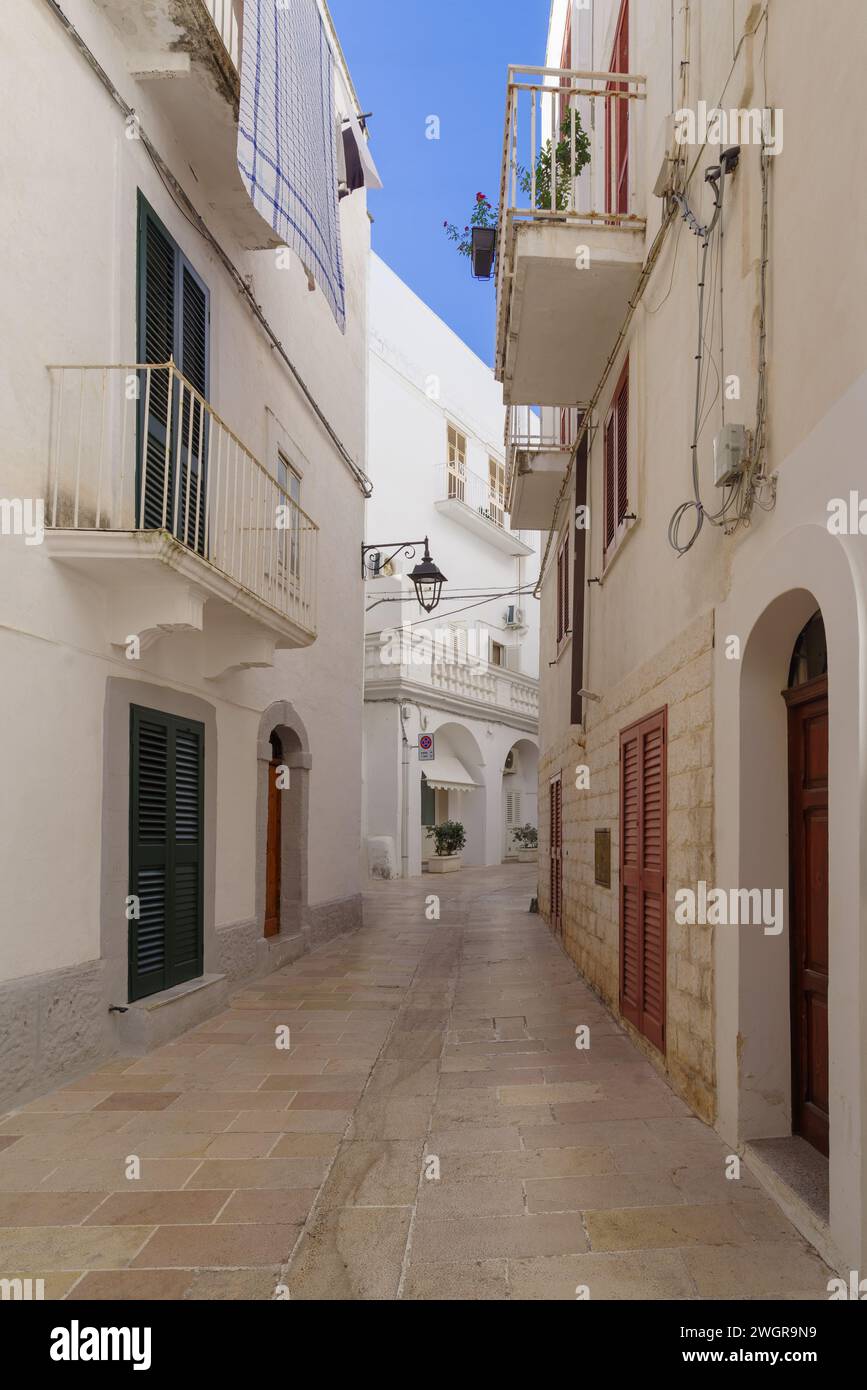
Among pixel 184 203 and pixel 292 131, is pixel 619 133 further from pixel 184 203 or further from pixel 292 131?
pixel 184 203

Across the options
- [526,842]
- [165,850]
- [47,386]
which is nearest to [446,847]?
[526,842]

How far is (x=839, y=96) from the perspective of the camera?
12.5ft

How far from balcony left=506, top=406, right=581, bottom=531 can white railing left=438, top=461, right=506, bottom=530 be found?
15.0 meters

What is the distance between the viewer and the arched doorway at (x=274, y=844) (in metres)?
11.7

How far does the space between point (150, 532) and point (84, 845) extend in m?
2.03

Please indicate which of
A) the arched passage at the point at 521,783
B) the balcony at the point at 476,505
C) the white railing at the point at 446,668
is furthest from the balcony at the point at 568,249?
the arched passage at the point at 521,783

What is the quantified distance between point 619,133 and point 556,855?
29.1 feet

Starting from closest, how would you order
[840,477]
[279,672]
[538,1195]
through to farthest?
[840,477], [538,1195], [279,672]

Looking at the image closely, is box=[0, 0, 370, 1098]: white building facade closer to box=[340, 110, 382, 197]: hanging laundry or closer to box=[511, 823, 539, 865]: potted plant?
box=[340, 110, 382, 197]: hanging laundry

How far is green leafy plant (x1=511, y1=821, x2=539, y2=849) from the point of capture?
31750 mm

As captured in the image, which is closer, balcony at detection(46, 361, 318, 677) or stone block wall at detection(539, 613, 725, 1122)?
stone block wall at detection(539, 613, 725, 1122)

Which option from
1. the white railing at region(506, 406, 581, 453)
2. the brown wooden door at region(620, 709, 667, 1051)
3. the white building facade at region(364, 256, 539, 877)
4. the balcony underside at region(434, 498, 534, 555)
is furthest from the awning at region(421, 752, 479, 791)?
the brown wooden door at region(620, 709, 667, 1051)

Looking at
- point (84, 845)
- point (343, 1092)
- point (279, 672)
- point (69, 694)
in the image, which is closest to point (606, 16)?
point (279, 672)

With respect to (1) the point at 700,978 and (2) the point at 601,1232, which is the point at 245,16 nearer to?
(1) the point at 700,978
